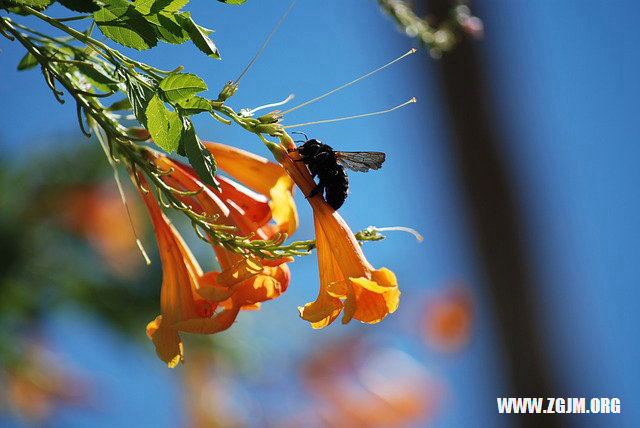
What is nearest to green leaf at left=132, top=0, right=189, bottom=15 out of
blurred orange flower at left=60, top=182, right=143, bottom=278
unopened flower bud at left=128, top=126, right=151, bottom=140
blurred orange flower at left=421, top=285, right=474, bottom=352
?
unopened flower bud at left=128, top=126, right=151, bottom=140

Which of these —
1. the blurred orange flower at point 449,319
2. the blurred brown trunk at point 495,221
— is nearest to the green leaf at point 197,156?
the blurred brown trunk at point 495,221

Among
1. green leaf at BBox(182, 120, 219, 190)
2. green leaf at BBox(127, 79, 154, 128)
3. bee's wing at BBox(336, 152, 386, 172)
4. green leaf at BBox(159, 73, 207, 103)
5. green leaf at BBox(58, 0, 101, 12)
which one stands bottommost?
green leaf at BBox(182, 120, 219, 190)

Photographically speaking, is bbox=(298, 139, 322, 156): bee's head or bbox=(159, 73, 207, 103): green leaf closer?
bbox=(159, 73, 207, 103): green leaf

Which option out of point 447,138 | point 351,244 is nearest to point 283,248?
point 351,244

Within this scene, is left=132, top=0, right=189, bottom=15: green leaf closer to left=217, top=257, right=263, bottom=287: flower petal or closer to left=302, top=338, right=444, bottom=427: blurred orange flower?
left=217, top=257, right=263, bottom=287: flower petal

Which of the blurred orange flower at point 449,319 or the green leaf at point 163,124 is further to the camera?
the blurred orange flower at point 449,319

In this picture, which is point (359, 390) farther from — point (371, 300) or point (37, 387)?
point (371, 300)

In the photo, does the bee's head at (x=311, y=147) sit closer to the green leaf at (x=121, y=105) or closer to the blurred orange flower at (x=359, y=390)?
the green leaf at (x=121, y=105)
